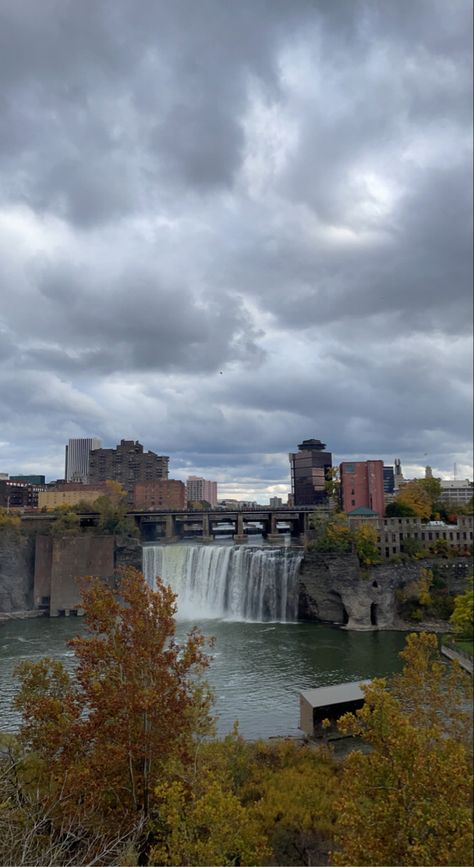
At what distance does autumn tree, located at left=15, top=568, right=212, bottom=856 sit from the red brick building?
44345 millimetres

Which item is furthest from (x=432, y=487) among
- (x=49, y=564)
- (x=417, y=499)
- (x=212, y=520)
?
(x=49, y=564)

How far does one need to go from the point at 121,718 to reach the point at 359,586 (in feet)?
99.0

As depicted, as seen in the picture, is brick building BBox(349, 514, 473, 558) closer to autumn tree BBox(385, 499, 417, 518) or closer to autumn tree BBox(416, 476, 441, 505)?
autumn tree BBox(385, 499, 417, 518)

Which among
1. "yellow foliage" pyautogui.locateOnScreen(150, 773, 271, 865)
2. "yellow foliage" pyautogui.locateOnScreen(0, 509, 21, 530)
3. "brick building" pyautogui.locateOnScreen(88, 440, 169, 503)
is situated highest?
"brick building" pyautogui.locateOnScreen(88, 440, 169, 503)

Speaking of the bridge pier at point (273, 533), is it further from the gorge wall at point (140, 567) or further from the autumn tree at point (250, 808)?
the autumn tree at point (250, 808)

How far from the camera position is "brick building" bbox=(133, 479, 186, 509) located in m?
88.1

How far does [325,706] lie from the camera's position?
54.3 ft

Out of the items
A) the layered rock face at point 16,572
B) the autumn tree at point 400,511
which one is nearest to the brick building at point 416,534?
→ the autumn tree at point 400,511

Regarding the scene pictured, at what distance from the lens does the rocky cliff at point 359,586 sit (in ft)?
120

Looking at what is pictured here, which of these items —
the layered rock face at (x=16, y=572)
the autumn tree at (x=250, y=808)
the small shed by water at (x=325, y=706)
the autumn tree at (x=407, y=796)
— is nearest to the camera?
the autumn tree at (x=407, y=796)

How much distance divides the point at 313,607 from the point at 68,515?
23275mm

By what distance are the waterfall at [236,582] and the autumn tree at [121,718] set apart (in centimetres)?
3083

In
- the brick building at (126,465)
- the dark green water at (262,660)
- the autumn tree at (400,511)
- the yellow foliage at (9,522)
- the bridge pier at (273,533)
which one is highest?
the brick building at (126,465)

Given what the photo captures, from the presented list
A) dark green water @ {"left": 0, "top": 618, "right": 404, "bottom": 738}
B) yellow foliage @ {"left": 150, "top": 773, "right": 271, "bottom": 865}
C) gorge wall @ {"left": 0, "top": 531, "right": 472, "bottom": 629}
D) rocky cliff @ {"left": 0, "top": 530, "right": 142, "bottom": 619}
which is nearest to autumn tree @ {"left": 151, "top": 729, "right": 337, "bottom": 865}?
yellow foliage @ {"left": 150, "top": 773, "right": 271, "bottom": 865}
